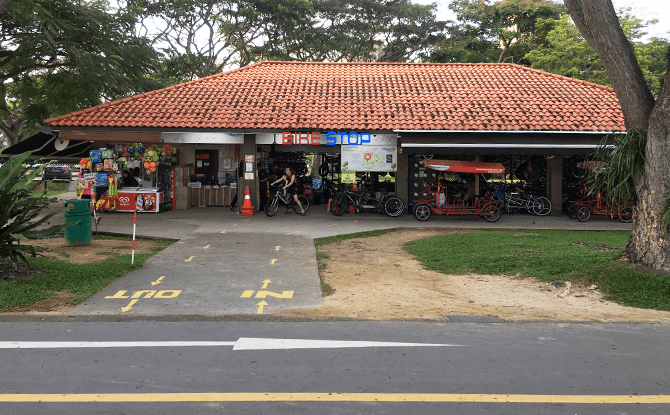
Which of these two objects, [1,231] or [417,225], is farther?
[417,225]

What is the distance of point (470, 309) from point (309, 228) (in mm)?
8320

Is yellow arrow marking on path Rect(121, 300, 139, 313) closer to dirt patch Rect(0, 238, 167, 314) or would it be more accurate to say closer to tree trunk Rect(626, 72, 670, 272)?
dirt patch Rect(0, 238, 167, 314)

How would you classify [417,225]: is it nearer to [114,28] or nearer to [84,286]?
[84,286]

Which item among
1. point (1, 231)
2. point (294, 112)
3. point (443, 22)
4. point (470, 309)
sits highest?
point (443, 22)

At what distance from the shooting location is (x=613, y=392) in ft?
14.2

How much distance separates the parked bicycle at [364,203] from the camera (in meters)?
18.0

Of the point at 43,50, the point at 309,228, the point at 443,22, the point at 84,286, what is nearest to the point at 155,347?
the point at 84,286

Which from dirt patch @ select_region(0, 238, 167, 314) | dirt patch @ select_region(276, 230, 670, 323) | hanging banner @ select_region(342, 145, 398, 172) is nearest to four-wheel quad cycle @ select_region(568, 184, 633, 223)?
hanging banner @ select_region(342, 145, 398, 172)

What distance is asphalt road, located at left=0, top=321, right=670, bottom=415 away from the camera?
4.07 m

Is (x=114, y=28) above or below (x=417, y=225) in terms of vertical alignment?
above

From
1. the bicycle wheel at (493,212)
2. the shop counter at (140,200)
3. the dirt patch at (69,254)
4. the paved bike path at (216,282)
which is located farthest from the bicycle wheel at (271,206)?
the bicycle wheel at (493,212)

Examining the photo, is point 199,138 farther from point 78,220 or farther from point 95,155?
point 78,220

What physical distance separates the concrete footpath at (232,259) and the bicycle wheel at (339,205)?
1.21ft

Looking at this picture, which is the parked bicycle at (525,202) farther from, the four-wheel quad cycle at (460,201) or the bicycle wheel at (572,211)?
the four-wheel quad cycle at (460,201)
